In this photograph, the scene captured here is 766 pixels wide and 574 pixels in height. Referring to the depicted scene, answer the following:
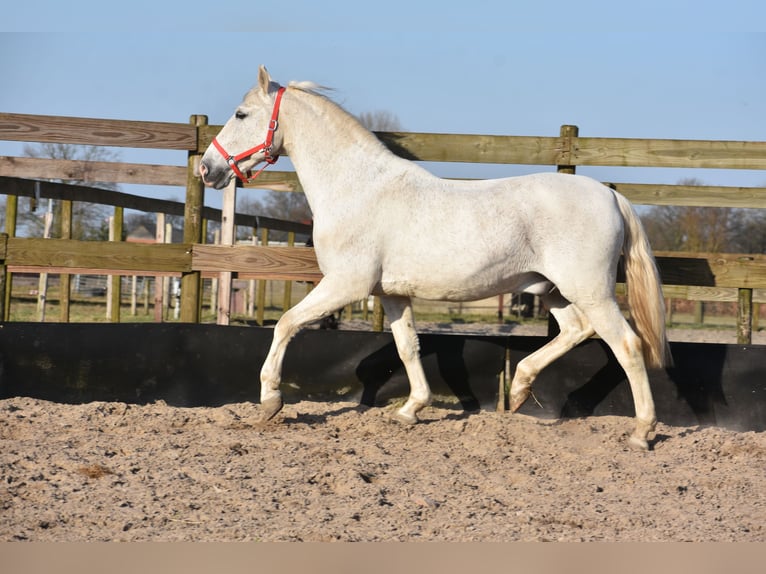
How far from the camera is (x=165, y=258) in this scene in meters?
5.91

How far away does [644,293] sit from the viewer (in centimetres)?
502

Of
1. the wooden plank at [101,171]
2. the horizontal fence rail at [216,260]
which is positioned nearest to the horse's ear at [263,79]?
the horizontal fence rail at [216,260]

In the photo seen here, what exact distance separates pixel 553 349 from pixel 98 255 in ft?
10.3

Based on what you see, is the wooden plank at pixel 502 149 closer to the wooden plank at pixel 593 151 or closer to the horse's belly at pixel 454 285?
the wooden plank at pixel 593 151

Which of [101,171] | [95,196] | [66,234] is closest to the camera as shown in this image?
[101,171]

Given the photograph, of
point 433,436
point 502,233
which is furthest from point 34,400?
point 502,233

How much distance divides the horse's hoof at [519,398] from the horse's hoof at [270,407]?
4.74 feet

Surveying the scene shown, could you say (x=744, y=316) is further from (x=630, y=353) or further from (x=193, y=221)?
(x=193, y=221)

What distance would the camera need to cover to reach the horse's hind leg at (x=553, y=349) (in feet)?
17.2

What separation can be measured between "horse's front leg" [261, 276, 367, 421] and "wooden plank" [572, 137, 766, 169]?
75.9 inches

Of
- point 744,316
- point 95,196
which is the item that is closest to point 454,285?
point 744,316

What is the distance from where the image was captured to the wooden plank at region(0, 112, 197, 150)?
5.86 m

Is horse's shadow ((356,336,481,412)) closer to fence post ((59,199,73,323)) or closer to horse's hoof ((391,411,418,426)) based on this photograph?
horse's hoof ((391,411,418,426))

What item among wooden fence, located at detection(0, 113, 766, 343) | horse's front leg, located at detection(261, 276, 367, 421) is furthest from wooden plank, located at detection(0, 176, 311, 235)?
horse's front leg, located at detection(261, 276, 367, 421)
